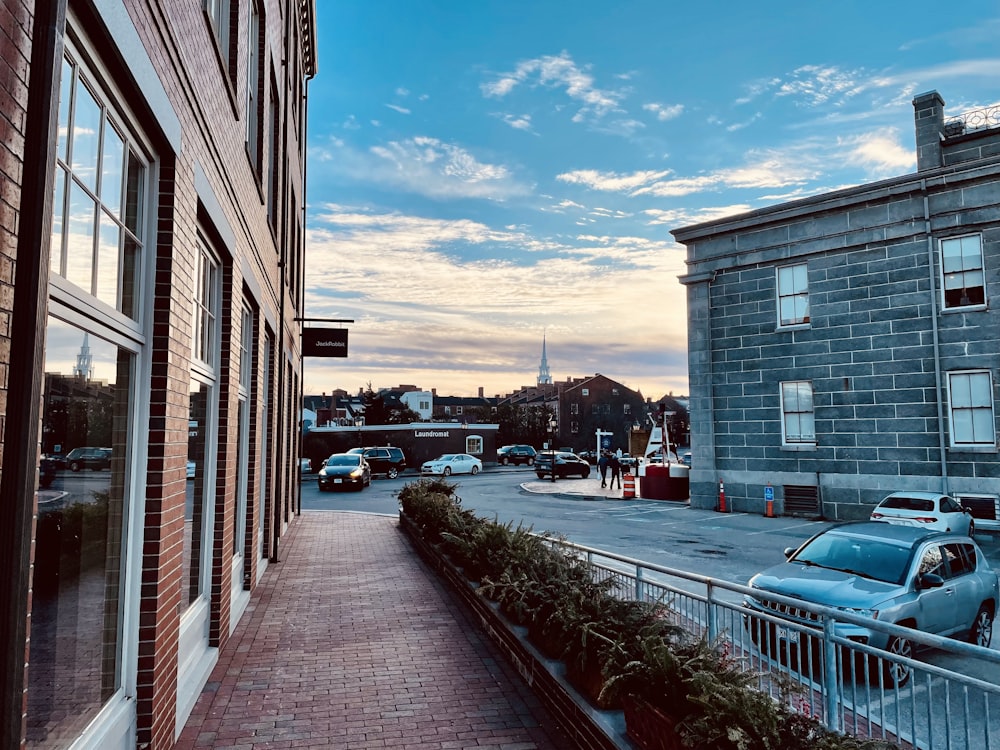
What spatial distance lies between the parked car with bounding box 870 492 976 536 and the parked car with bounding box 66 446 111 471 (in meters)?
17.5

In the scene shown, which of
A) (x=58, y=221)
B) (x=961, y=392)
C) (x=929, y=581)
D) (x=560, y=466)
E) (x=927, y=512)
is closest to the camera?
(x=58, y=221)

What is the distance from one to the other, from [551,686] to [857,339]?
1937cm

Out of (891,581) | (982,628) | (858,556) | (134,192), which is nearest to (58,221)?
(134,192)

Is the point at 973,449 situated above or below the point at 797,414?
below

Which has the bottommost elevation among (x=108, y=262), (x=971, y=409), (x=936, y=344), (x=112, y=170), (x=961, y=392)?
(x=971, y=409)

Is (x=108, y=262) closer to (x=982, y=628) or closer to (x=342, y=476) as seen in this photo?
(x=982, y=628)

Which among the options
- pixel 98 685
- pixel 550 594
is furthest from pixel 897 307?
pixel 98 685

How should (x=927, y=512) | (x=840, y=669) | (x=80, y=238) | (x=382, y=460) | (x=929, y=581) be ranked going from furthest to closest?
(x=382, y=460), (x=927, y=512), (x=929, y=581), (x=840, y=669), (x=80, y=238)

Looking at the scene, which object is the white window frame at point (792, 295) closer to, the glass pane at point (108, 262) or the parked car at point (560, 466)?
the parked car at point (560, 466)

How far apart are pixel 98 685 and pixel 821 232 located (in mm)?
23223

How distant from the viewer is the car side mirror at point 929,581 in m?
7.70

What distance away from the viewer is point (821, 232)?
2255 cm

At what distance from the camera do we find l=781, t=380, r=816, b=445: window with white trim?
22.5 m

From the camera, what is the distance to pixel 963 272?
20.1 metres
